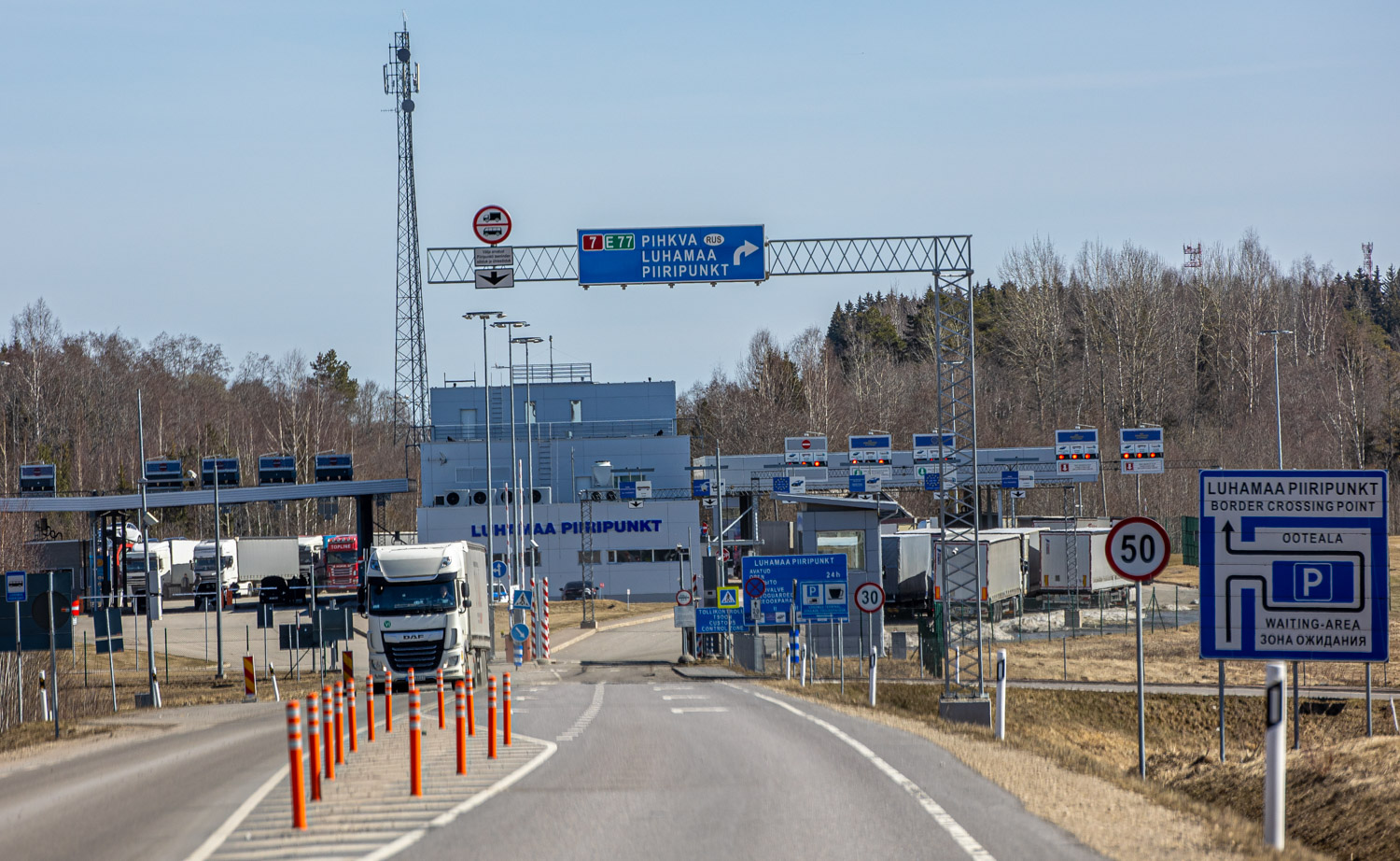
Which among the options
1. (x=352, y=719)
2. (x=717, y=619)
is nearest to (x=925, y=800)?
(x=352, y=719)

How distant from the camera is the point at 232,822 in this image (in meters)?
11.0

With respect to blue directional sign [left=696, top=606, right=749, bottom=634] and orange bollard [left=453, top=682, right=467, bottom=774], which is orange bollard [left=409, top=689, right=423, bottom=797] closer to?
orange bollard [left=453, top=682, right=467, bottom=774]

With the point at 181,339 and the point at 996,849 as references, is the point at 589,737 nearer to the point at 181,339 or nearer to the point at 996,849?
the point at 996,849

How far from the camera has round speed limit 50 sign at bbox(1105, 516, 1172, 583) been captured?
1418cm

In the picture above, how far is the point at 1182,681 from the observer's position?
35.9 meters

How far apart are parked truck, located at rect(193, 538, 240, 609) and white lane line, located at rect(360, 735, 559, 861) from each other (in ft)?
208

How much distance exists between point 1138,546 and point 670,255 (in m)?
15.4

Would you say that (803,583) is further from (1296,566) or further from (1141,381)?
(1141,381)

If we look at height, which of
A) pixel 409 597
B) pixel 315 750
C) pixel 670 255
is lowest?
pixel 409 597

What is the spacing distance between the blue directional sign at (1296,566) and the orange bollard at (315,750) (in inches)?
372

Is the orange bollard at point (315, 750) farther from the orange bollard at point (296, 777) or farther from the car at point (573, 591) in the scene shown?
the car at point (573, 591)

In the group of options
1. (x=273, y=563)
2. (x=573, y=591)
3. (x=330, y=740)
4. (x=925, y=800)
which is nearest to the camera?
(x=925, y=800)

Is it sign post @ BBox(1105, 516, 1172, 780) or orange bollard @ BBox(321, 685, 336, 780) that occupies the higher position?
sign post @ BBox(1105, 516, 1172, 780)

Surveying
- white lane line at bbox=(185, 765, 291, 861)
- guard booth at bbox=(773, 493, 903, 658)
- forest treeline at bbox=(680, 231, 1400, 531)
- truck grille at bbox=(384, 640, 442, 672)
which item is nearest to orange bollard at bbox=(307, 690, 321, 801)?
white lane line at bbox=(185, 765, 291, 861)
